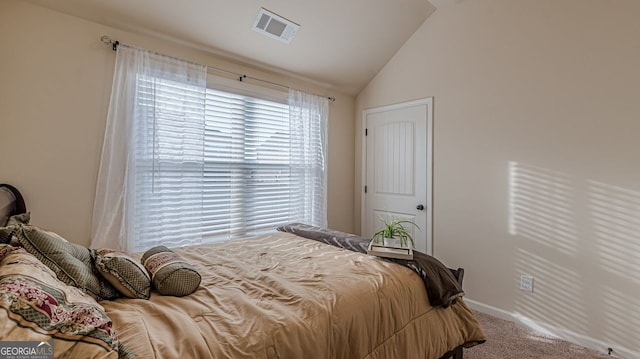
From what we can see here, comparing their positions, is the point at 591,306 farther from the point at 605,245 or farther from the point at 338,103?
the point at 338,103

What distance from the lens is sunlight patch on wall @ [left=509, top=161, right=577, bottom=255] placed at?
2357 mm

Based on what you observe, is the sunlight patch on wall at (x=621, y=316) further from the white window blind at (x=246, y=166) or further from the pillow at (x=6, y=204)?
the pillow at (x=6, y=204)

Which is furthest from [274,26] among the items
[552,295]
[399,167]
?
[552,295]

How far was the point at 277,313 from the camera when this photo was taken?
3.93ft

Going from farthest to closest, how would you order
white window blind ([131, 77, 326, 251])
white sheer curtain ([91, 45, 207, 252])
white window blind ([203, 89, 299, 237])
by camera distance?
white window blind ([203, 89, 299, 237])
white window blind ([131, 77, 326, 251])
white sheer curtain ([91, 45, 207, 252])

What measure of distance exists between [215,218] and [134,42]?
1630 millimetres

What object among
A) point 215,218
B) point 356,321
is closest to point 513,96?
point 356,321

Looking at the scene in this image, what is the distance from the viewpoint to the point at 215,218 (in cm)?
288

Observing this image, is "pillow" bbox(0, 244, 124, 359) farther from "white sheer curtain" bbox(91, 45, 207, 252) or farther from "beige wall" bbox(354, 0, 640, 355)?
"beige wall" bbox(354, 0, 640, 355)

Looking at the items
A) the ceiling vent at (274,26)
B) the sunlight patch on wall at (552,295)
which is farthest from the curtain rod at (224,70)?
the sunlight patch on wall at (552,295)

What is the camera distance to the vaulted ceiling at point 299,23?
2270 millimetres

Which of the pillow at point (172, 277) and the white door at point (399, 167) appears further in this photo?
A: the white door at point (399, 167)

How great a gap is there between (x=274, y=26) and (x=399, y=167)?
79.5 inches

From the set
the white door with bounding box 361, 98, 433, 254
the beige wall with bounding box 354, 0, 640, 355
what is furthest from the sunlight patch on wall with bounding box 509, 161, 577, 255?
the white door with bounding box 361, 98, 433, 254
